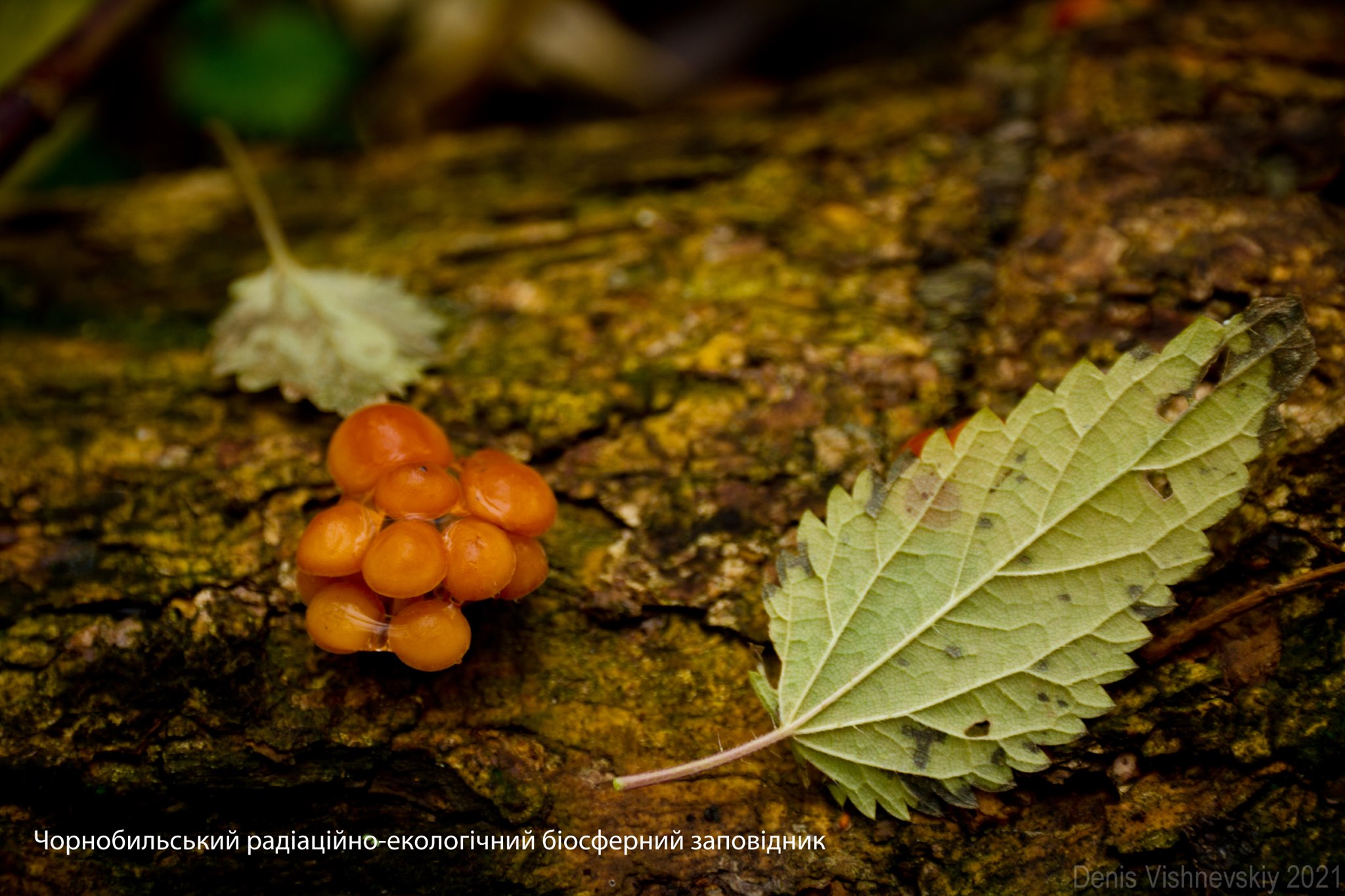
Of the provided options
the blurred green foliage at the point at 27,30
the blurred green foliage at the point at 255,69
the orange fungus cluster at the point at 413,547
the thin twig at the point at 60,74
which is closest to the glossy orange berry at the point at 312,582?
the orange fungus cluster at the point at 413,547

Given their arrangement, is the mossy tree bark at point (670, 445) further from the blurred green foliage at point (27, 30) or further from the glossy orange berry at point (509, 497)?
the blurred green foliage at point (27, 30)

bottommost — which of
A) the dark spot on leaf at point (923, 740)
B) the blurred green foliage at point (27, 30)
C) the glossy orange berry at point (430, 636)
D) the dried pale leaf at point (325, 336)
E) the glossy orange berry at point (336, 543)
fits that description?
the dark spot on leaf at point (923, 740)

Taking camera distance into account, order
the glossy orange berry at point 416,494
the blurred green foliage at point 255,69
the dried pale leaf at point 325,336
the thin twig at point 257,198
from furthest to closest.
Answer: the blurred green foliage at point 255,69
the thin twig at point 257,198
the dried pale leaf at point 325,336
the glossy orange berry at point 416,494

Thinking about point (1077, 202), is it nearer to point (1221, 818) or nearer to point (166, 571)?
point (1221, 818)

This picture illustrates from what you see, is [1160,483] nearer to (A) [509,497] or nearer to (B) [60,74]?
(A) [509,497]

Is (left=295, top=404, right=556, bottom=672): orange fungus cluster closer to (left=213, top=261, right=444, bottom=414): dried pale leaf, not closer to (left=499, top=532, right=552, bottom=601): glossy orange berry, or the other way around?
(left=499, top=532, right=552, bottom=601): glossy orange berry

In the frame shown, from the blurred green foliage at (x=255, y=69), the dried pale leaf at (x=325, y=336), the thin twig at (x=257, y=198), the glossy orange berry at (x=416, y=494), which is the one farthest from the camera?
the blurred green foliage at (x=255, y=69)

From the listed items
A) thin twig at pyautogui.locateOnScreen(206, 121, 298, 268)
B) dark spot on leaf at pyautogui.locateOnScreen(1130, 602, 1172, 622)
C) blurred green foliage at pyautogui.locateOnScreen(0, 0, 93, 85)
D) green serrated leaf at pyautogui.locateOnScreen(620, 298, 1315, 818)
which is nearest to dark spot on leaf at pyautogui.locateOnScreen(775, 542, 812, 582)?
green serrated leaf at pyautogui.locateOnScreen(620, 298, 1315, 818)
